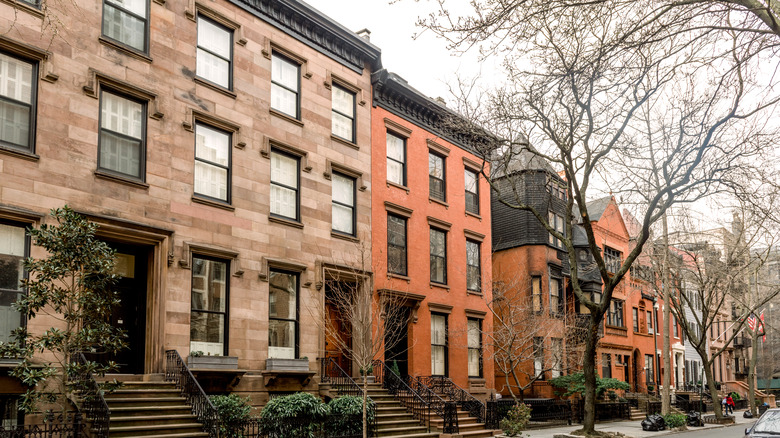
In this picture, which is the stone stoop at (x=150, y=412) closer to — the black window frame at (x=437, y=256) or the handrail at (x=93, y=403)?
the handrail at (x=93, y=403)

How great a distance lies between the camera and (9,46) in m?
13.7

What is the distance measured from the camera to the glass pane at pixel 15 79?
1377cm

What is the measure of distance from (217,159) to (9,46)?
5.73m

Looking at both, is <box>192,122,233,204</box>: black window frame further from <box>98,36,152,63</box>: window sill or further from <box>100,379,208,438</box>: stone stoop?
<box>100,379,208,438</box>: stone stoop

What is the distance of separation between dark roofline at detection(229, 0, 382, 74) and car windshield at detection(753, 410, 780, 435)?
1582 centimetres

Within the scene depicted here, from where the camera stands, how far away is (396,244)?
24391 mm

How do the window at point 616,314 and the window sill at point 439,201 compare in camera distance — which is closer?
the window sill at point 439,201

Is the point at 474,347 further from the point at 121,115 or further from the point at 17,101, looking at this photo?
the point at 17,101

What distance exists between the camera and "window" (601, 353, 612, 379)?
134 feet

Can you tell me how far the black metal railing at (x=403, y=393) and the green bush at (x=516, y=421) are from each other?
9.41 ft

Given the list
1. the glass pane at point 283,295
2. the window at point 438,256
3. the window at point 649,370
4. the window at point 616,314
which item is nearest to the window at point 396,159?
the window at point 438,256

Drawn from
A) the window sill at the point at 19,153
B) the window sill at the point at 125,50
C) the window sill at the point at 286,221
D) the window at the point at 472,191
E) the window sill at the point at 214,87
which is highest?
the window sill at the point at 125,50

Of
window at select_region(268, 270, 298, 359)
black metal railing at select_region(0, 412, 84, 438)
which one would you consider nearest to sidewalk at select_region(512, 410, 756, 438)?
window at select_region(268, 270, 298, 359)

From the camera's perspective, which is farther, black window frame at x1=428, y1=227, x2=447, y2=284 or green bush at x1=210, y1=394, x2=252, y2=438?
black window frame at x1=428, y1=227, x2=447, y2=284
